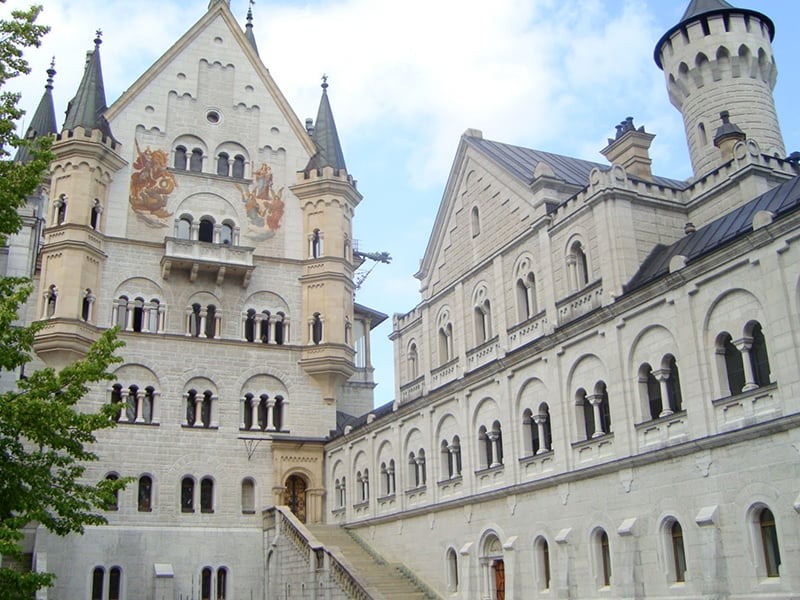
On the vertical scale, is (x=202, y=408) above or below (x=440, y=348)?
below

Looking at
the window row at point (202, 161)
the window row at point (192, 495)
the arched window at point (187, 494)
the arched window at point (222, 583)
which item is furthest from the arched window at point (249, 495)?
the window row at point (202, 161)

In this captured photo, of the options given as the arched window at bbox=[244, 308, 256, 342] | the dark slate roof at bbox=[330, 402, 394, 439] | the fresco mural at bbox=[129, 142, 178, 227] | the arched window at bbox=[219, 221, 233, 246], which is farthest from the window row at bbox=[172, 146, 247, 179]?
the dark slate roof at bbox=[330, 402, 394, 439]

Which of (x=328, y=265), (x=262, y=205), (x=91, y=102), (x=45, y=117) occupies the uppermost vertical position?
(x=45, y=117)

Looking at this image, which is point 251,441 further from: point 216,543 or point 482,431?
point 482,431

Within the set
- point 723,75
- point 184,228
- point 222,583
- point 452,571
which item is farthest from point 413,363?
point 723,75

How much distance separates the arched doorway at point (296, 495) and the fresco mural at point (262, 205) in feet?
42.6

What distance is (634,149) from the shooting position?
108ft

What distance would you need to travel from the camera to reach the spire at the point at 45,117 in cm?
5147

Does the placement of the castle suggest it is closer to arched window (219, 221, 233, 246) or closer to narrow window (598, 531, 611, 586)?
narrow window (598, 531, 611, 586)

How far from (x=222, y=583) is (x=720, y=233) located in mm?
28672

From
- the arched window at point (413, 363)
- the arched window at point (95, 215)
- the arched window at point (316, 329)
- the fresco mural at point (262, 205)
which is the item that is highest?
the fresco mural at point (262, 205)

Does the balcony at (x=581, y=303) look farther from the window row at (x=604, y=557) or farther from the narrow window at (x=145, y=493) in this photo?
the narrow window at (x=145, y=493)

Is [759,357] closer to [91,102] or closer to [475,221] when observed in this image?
[475,221]

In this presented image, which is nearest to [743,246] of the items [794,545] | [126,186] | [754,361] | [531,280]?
[754,361]
